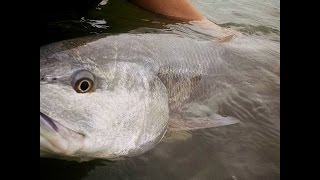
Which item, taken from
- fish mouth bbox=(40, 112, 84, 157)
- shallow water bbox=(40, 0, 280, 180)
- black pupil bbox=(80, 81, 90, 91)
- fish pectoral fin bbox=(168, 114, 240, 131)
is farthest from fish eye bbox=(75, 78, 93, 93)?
fish pectoral fin bbox=(168, 114, 240, 131)

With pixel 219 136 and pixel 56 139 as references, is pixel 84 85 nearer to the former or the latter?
pixel 56 139

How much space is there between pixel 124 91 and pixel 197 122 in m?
0.56

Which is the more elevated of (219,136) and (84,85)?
(84,85)

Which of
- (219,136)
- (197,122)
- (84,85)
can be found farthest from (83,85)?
(219,136)

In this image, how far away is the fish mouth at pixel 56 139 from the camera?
1.72 meters

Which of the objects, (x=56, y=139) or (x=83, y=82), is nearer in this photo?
(x=56, y=139)

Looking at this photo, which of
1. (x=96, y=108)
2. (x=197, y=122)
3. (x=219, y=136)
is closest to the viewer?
(x=96, y=108)

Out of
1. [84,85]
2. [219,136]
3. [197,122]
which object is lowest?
[219,136]

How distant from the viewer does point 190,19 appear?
3.79 m

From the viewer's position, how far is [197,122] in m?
2.39

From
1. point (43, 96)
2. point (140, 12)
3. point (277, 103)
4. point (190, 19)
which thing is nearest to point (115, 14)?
point (140, 12)

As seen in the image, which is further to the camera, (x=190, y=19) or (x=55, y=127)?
(x=190, y=19)

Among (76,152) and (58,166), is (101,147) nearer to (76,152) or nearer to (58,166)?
(76,152)
